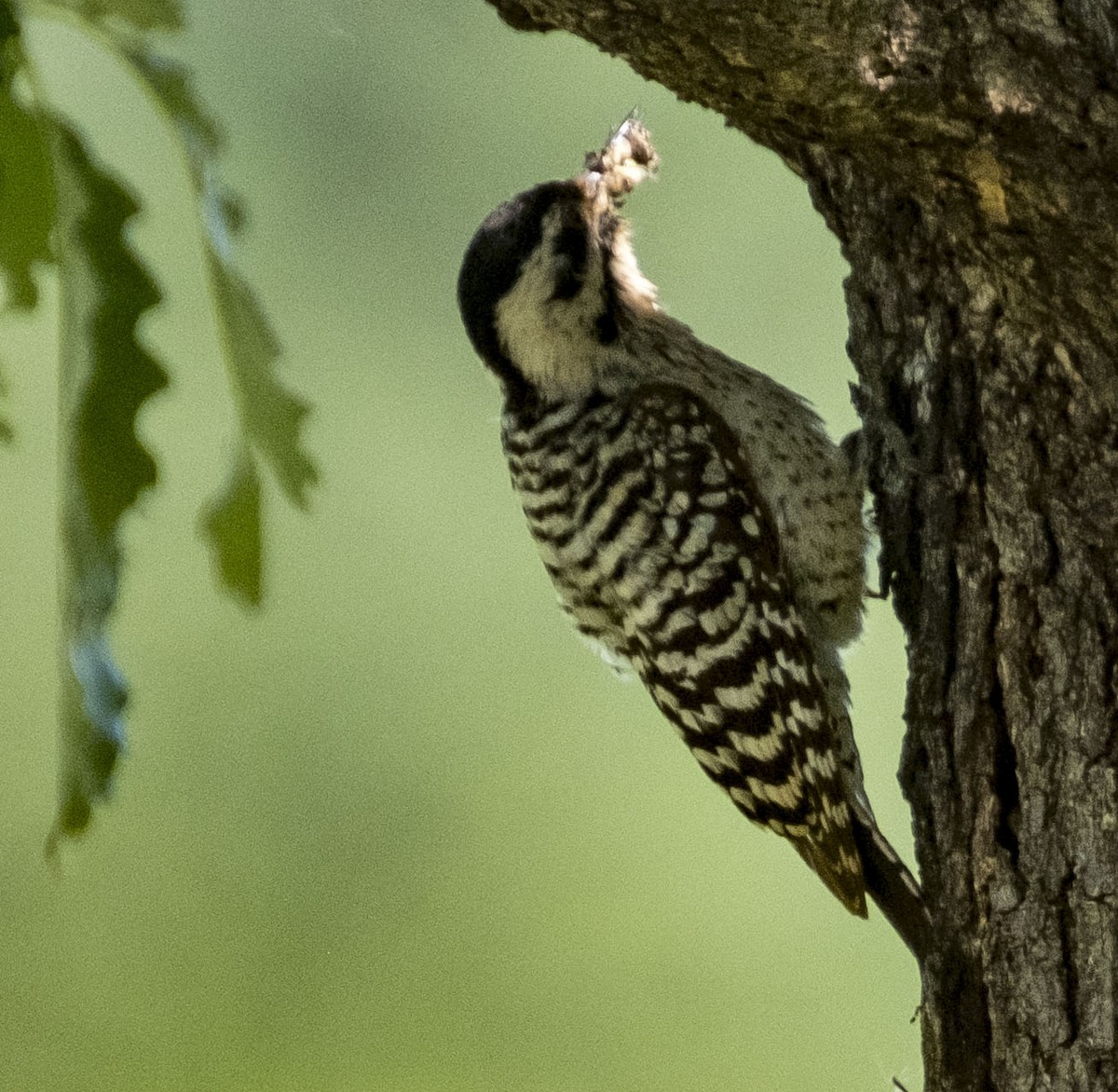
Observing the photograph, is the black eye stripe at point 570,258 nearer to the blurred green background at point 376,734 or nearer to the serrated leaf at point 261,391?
the serrated leaf at point 261,391

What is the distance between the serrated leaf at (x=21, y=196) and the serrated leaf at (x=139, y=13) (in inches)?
5.1

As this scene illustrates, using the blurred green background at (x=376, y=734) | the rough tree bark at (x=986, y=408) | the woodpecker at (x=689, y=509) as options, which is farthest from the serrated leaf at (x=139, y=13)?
the blurred green background at (x=376, y=734)

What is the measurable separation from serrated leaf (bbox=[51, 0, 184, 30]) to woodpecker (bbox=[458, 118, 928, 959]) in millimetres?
885

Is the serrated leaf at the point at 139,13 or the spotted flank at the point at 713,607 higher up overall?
the serrated leaf at the point at 139,13

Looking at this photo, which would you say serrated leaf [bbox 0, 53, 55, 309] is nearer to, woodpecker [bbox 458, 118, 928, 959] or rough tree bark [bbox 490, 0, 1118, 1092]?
rough tree bark [bbox 490, 0, 1118, 1092]

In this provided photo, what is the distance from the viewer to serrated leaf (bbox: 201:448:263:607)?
156 cm

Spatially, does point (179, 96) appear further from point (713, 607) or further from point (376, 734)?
point (376, 734)

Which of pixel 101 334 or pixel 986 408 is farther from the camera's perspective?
pixel 986 408

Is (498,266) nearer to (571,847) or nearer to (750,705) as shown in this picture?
(750,705)

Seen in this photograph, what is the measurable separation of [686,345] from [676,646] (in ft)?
1.73

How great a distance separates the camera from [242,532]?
158cm

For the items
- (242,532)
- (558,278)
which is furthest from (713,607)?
(242,532)

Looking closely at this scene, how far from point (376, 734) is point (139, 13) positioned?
8.83 ft

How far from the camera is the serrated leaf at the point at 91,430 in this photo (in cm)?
144
